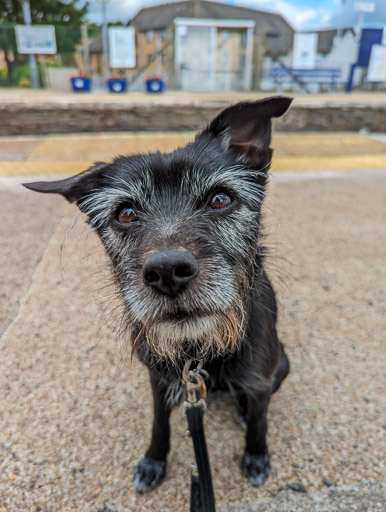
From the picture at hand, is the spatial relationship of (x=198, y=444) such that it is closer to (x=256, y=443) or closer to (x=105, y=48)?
(x=256, y=443)

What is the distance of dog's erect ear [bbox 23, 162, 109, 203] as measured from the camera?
1809 millimetres

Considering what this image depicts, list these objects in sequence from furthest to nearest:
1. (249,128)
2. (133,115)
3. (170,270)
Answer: (133,115)
(249,128)
(170,270)

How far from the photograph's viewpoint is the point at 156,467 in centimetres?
199

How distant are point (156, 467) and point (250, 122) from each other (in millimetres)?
1858

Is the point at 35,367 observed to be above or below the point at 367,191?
above

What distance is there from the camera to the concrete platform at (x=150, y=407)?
191cm

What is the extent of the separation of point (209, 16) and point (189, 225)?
2874 cm

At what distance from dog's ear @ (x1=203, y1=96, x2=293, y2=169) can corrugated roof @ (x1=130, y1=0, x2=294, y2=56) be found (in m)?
20.2

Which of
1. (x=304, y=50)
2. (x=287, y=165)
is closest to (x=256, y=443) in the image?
(x=287, y=165)

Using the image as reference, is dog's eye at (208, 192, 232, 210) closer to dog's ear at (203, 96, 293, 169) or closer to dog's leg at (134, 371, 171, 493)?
dog's ear at (203, 96, 293, 169)

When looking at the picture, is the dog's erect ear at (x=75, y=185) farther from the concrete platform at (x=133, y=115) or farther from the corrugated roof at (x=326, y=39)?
the corrugated roof at (x=326, y=39)

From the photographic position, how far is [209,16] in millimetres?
25750

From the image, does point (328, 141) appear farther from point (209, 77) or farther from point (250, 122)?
point (209, 77)

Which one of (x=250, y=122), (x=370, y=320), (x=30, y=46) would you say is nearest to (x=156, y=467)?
(x=250, y=122)
